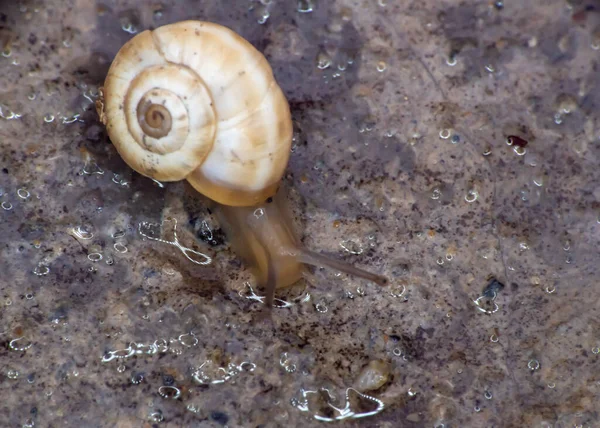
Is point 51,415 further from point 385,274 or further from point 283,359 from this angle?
point 385,274

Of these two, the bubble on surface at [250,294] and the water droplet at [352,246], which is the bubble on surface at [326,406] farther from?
the water droplet at [352,246]

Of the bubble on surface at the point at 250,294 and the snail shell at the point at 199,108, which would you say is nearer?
the snail shell at the point at 199,108

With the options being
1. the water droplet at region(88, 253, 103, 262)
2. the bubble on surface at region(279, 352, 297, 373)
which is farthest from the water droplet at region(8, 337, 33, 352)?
the bubble on surface at region(279, 352, 297, 373)

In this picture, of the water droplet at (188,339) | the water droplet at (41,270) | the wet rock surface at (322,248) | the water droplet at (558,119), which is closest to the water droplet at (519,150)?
the wet rock surface at (322,248)

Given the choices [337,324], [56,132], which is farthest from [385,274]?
[56,132]

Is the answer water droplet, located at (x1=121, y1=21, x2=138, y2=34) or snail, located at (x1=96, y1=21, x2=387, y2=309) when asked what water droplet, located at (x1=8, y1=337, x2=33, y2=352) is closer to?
snail, located at (x1=96, y1=21, x2=387, y2=309)

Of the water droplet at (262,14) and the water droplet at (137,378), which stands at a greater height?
the water droplet at (262,14)

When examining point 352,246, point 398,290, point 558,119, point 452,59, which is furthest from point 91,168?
point 558,119

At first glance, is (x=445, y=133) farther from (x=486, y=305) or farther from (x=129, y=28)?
(x=129, y=28)
